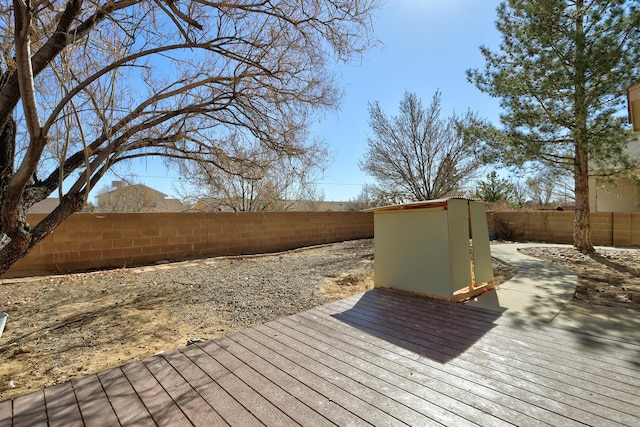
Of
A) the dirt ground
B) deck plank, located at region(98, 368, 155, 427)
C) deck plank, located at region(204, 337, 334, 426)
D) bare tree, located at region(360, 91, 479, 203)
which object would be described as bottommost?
the dirt ground

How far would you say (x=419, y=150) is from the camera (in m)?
12.0

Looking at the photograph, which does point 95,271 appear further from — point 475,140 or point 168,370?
point 475,140

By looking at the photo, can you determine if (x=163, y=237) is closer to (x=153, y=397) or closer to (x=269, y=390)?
(x=153, y=397)

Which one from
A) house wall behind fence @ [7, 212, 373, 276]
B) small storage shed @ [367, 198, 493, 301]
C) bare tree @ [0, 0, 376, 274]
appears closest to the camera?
bare tree @ [0, 0, 376, 274]

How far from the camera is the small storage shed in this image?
4113 millimetres

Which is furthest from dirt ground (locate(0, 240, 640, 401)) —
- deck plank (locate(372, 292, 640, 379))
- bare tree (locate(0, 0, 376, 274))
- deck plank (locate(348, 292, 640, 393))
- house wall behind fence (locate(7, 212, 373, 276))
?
deck plank (locate(348, 292, 640, 393))

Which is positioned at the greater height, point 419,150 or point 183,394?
point 419,150

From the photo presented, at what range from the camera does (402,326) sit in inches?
129

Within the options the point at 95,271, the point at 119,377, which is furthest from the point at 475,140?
the point at 95,271

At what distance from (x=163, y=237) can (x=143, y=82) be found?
4.46m

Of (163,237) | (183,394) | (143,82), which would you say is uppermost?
(143,82)

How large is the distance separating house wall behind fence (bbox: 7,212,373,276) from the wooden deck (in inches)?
201

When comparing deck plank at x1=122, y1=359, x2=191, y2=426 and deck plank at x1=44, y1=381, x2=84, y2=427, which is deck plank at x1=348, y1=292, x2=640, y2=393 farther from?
deck plank at x1=44, y1=381, x2=84, y2=427

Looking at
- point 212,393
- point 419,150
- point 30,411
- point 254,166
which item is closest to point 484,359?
point 212,393
